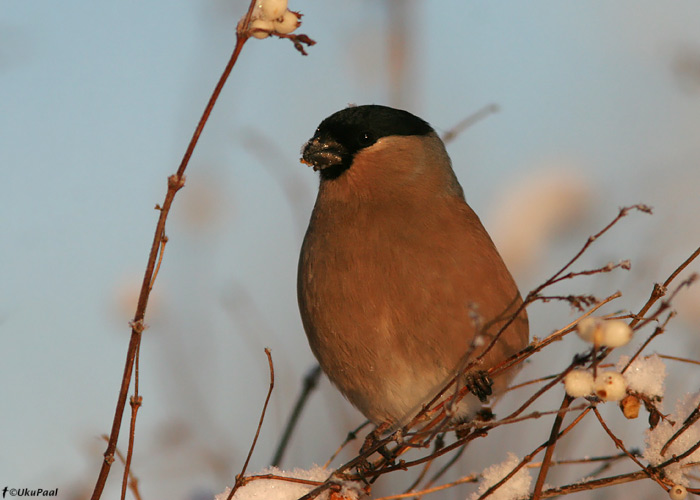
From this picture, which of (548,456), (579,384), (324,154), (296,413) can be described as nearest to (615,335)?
(579,384)

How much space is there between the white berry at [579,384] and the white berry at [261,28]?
100 cm

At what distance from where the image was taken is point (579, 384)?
1672mm

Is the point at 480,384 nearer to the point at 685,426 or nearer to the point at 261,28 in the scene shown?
the point at 685,426

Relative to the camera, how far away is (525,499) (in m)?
1.99

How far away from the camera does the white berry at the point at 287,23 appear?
1.73 meters

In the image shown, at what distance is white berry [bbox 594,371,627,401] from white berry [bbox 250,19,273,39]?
3.46 feet

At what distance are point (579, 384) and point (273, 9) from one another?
106 centimetres

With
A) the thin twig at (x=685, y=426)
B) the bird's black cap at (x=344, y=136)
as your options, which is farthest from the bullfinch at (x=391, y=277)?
the thin twig at (x=685, y=426)

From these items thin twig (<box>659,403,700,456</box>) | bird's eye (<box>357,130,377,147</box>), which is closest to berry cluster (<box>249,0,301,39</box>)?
thin twig (<box>659,403,700,456</box>)

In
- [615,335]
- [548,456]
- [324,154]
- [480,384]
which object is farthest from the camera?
[324,154]

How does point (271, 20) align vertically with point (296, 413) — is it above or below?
above

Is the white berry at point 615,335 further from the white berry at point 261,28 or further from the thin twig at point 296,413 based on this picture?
the thin twig at point 296,413

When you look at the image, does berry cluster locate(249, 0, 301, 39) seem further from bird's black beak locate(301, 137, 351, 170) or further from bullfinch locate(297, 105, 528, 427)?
bird's black beak locate(301, 137, 351, 170)

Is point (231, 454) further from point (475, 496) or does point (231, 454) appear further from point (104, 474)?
point (104, 474)
